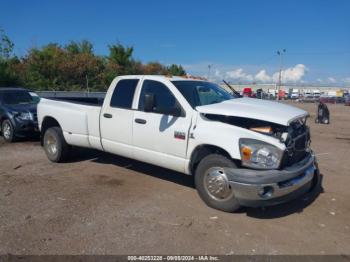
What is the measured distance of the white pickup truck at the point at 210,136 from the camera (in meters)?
4.43

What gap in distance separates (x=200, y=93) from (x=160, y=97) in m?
0.67

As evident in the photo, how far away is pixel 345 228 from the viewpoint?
4.41 m

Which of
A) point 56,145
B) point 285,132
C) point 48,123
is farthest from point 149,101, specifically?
point 48,123

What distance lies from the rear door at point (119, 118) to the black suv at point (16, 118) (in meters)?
4.62

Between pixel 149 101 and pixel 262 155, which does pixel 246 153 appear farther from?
pixel 149 101

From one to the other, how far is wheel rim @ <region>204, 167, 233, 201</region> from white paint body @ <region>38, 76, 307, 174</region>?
334mm

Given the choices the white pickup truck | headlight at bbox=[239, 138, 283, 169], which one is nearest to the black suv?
the white pickup truck

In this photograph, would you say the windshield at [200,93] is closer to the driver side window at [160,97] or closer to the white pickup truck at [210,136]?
the white pickup truck at [210,136]

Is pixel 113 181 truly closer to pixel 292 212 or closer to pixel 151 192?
pixel 151 192

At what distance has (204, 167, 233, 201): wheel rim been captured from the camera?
4.67 meters

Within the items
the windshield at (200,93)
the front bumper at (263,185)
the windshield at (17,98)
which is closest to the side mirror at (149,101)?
the windshield at (200,93)

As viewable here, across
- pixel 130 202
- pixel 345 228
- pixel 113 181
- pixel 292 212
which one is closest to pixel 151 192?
pixel 130 202

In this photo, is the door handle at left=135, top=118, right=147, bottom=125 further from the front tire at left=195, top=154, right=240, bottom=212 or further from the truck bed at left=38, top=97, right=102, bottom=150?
the front tire at left=195, top=154, right=240, bottom=212

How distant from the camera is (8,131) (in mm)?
10219
